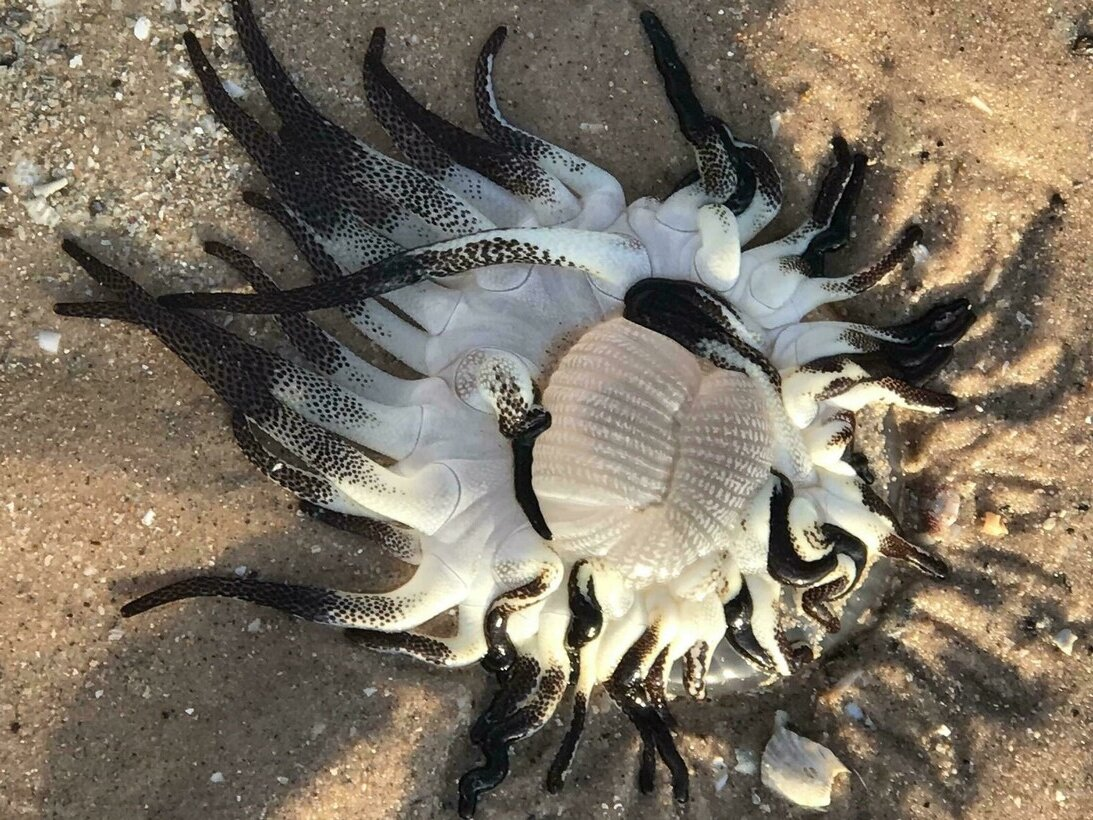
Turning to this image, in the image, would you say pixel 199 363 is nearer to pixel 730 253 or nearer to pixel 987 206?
pixel 730 253

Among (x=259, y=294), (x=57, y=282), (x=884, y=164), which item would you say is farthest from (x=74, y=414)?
(x=884, y=164)

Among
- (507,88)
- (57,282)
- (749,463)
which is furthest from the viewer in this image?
(507,88)

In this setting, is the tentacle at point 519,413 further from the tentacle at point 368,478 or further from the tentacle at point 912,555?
the tentacle at point 912,555

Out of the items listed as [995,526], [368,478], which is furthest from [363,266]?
[995,526]

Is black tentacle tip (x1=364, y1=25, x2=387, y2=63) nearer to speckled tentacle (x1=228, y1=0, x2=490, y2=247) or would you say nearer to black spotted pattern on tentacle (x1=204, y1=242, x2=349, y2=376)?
speckled tentacle (x1=228, y1=0, x2=490, y2=247)

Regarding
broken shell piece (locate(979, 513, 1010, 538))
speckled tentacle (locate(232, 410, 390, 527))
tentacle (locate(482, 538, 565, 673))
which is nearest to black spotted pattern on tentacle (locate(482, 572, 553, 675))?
tentacle (locate(482, 538, 565, 673))

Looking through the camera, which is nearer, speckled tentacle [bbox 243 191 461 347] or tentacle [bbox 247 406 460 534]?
tentacle [bbox 247 406 460 534]

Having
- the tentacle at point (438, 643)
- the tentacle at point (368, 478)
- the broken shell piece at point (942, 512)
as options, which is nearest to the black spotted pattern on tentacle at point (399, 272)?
the tentacle at point (368, 478)
